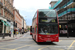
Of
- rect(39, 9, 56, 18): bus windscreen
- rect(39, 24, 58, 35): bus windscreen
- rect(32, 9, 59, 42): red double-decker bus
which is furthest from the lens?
rect(39, 9, 56, 18): bus windscreen

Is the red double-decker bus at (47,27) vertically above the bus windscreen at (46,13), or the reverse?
the bus windscreen at (46,13)

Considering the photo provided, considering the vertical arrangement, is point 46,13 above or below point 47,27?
above

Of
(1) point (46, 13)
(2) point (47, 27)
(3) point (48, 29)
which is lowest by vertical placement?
(3) point (48, 29)

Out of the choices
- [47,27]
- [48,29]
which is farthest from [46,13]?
[48,29]

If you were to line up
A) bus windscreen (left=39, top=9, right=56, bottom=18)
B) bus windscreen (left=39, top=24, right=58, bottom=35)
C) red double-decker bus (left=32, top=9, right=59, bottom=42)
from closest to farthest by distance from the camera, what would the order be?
1. red double-decker bus (left=32, top=9, right=59, bottom=42)
2. bus windscreen (left=39, top=24, right=58, bottom=35)
3. bus windscreen (left=39, top=9, right=56, bottom=18)

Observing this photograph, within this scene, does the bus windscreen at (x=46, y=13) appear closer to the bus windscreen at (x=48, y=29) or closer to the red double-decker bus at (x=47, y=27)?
the red double-decker bus at (x=47, y=27)

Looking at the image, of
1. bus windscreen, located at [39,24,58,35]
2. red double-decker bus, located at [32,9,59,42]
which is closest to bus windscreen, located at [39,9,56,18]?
red double-decker bus, located at [32,9,59,42]

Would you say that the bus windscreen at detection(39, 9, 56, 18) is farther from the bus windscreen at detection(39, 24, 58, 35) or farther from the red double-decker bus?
the bus windscreen at detection(39, 24, 58, 35)

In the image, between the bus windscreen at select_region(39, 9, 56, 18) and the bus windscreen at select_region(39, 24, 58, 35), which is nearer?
the bus windscreen at select_region(39, 24, 58, 35)

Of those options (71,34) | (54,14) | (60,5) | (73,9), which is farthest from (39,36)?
(60,5)

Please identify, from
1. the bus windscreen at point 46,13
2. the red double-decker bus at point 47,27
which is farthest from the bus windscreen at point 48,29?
the bus windscreen at point 46,13

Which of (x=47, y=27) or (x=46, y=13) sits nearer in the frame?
(x=47, y=27)

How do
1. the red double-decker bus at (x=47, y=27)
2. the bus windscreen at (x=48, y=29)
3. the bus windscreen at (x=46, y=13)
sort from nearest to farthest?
the red double-decker bus at (x=47, y=27) → the bus windscreen at (x=48, y=29) → the bus windscreen at (x=46, y=13)

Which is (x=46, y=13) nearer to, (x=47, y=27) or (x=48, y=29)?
(x=47, y=27)
